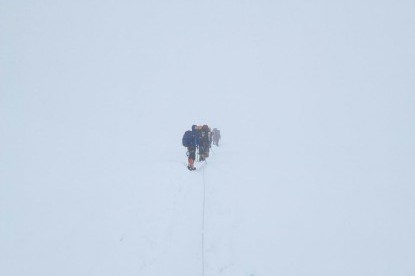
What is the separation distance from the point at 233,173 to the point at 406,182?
668 cm

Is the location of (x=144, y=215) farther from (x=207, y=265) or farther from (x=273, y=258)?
(x=273, y=258)

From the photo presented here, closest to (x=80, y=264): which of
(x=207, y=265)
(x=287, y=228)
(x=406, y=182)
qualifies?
(x=207, y=265)

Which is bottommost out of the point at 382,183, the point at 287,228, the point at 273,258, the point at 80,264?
the point at 80,264

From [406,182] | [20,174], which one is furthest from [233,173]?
[20,174]

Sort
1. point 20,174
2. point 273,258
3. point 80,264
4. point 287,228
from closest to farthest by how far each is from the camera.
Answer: point 273,258, point 287,228, point 80,264, point 20,174

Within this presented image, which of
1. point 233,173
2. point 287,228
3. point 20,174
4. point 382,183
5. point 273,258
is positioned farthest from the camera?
point 20,174

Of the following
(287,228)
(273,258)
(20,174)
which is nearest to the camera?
(273,258)

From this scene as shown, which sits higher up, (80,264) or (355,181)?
(355,181)

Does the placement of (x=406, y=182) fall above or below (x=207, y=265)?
above

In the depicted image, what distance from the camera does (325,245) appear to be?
7973mm

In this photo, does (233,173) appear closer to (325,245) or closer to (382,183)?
(382,183)

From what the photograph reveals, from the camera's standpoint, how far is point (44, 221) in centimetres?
1475

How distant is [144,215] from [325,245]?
5.46 m

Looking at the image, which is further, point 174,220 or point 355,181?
point 355,181
